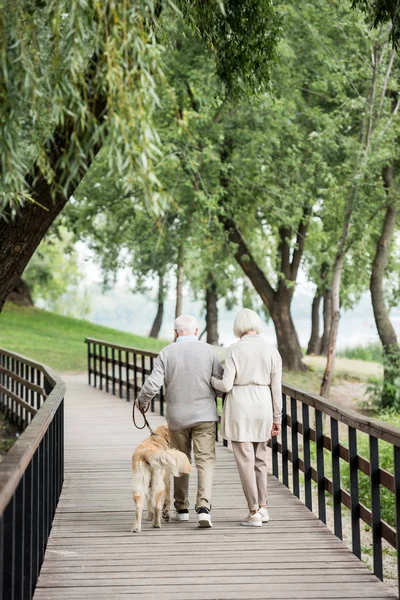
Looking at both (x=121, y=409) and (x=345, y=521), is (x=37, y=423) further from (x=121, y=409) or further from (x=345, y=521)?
(x=121, y=409)

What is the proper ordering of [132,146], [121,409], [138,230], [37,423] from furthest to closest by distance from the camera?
[138,230]
[121,409]
[37,423]
[132,146]

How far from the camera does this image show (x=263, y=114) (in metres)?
19.2

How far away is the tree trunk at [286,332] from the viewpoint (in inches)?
947

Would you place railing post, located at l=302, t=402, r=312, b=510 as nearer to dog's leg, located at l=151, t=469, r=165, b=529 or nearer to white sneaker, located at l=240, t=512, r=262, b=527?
white sneaker, located at l=240, t=512, r=262, b=527

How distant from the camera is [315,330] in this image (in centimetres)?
3522

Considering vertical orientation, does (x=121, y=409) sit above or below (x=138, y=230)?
below

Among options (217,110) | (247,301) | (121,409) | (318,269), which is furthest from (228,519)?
(247,301)

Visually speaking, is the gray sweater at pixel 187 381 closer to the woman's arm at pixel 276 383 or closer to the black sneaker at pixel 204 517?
the woman's arm at pixel 276 383

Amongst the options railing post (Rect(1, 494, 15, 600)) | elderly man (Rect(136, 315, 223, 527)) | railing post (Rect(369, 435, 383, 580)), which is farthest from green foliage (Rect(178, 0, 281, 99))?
railing post (Rect(1, 494, 15, 600))

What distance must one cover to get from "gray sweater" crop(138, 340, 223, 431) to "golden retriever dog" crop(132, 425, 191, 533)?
0.35 metres

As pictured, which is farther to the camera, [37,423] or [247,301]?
[247,301]

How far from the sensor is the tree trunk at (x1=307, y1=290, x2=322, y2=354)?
3475cm

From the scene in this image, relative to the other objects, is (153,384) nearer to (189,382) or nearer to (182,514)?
(189,382)

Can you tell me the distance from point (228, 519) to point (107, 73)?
404 cm
